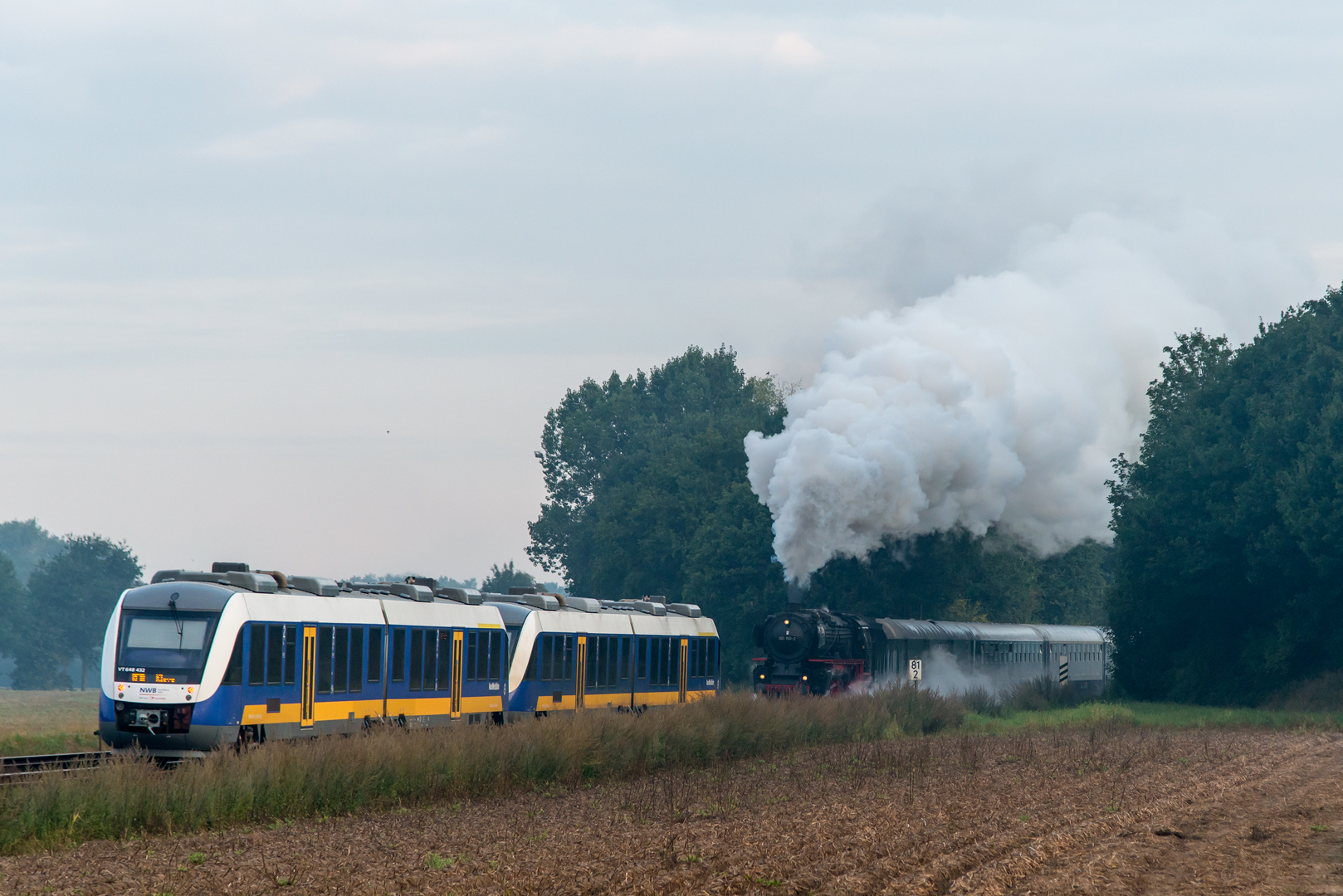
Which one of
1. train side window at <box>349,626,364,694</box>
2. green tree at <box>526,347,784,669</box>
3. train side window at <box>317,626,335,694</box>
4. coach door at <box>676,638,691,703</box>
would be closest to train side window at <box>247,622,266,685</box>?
train side window at <box>317,626,335,694</box>

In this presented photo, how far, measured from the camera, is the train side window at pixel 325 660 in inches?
1048

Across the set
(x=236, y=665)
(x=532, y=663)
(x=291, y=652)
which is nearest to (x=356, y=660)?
(x=291, y=652)

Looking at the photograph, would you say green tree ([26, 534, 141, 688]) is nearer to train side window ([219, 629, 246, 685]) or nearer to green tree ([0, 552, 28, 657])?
green tree ([0, 552, 28, 657])

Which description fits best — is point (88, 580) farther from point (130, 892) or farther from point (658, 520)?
point (130, 892)

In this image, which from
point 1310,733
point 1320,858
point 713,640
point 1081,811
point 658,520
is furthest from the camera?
point 658,520

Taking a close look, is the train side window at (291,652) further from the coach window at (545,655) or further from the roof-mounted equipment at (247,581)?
the coach window at (545,655)

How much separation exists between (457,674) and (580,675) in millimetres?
5829

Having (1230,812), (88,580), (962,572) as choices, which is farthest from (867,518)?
(88,580)

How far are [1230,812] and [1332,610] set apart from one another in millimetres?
32554

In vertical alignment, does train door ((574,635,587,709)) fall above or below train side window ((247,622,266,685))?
below

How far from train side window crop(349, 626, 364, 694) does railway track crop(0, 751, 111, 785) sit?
14.7 feet

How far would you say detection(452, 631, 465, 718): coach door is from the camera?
31438 mm

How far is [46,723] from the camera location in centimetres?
5178

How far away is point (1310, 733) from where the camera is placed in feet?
139
